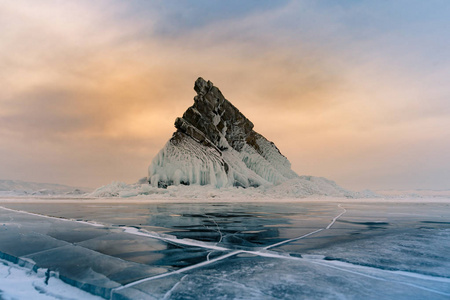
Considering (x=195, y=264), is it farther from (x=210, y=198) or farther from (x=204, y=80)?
(x=204, y=80)

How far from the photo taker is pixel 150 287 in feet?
8.04

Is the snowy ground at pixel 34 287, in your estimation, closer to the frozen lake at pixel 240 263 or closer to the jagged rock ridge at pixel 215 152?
the frozen lake at pixel 240 263

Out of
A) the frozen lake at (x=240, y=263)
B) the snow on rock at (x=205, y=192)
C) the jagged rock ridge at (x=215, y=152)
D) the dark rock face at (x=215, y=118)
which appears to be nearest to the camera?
the frozen lake at (x=240, y=263)

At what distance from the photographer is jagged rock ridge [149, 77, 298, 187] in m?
30.1

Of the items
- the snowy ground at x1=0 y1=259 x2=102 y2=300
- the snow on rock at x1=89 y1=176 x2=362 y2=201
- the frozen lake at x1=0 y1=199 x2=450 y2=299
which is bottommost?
the snowy ground at x1=0 y1=259 x2=102 y2=300

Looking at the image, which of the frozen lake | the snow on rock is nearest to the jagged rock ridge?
the snow on rock

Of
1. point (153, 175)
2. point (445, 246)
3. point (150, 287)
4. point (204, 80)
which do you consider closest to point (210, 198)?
point (153, 175)

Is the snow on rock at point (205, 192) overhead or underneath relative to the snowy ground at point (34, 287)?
overhead

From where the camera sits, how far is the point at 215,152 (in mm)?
32594

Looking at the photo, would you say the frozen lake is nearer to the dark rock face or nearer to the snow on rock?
the snow on rock

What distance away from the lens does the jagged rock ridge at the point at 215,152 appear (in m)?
30.1

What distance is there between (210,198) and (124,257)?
22337 mm

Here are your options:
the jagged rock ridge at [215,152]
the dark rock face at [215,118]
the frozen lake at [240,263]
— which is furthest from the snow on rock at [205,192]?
the frozen lake at [240,263]

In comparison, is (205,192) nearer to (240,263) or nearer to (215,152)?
(215,152)
